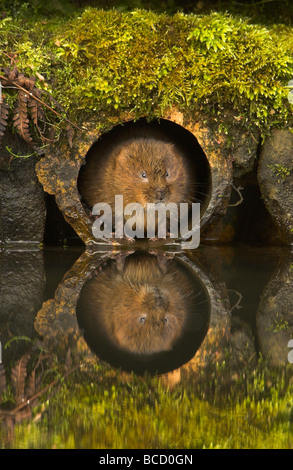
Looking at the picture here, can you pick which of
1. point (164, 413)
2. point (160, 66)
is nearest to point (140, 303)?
point (164, 413)

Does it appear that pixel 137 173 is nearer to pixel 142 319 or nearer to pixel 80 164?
pixel 80 164

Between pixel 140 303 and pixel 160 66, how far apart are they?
9.65ft

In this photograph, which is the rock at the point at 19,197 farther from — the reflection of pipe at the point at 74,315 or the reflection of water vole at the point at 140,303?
the reflection of water vole at the point at 140,303

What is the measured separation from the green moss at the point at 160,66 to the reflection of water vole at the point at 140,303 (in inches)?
70.1

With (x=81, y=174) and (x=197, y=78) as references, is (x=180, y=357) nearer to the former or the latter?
(x=197, y=78)

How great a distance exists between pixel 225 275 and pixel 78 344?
2039 mm

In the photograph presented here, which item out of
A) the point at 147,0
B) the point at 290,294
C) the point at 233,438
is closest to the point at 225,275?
the point at 290,294

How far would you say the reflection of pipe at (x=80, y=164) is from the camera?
5.53m

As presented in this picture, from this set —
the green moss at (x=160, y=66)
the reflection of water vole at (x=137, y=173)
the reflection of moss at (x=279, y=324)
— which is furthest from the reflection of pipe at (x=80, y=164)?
the reflection of moss at (x=279, y=324)

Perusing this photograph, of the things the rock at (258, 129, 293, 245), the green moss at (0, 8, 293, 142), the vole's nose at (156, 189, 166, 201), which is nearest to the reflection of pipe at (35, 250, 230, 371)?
the vole's nose at (156, 189, 166, 201)

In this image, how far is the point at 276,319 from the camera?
9.75ft

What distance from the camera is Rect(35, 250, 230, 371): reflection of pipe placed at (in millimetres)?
2494

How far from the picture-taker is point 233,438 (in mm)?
1741

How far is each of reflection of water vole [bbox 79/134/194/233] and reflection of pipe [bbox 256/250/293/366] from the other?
207 cm
